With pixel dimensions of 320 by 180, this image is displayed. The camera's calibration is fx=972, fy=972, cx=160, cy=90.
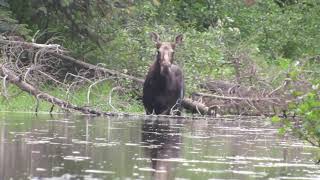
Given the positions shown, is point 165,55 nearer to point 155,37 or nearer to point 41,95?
point 155,37

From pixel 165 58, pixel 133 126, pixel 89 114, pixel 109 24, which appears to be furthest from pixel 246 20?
pixel 133 126

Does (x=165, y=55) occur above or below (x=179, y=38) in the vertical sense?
below

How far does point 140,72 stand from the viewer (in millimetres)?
22766

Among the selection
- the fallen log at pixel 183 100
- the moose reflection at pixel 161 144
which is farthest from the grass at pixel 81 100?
the moose reflection at pixel 161 144

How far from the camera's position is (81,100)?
20.1m

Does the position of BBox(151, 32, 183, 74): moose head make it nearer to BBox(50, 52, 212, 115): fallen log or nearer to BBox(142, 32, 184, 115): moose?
BBox(142, 32, 184, 115): moose

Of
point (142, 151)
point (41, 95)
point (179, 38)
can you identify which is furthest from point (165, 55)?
point (142, 151)

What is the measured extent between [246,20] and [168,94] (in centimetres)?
1056

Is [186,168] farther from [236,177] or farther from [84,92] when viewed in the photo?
[84,92]

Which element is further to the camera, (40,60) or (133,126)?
(40,60)

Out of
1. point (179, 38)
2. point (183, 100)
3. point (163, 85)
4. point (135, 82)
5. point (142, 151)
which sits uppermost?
point (179, 38)

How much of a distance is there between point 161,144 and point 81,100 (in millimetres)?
7907

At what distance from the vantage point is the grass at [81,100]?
18969 mm

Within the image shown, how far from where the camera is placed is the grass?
1897 centimetres
